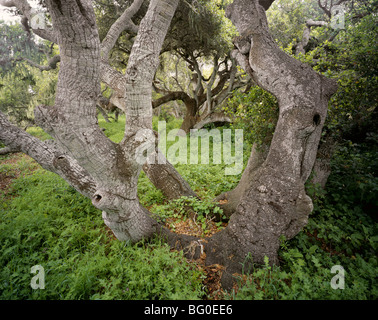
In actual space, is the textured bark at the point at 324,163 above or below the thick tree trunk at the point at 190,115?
below

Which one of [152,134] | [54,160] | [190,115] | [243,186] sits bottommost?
[243,186]

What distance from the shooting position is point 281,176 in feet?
8.72

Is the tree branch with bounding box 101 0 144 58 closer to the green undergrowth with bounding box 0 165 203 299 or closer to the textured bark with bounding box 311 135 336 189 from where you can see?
the green undergrowth with bounding box 0 165 203 299

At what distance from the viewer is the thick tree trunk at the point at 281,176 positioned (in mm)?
2598

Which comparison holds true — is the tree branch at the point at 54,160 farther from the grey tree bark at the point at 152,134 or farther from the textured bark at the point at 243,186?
the textured bark at the point at 243,186

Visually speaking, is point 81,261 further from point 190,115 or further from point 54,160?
point 190,115

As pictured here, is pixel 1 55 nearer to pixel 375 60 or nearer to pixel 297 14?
pixel 297 14

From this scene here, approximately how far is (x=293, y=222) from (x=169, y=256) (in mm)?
1843

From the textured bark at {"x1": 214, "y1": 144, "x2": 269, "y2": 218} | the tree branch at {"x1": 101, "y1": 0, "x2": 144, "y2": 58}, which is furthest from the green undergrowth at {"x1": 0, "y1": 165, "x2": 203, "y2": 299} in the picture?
the tree branch at {"x1": 101, "y1": 0, "x2": 144, "y2": 58}

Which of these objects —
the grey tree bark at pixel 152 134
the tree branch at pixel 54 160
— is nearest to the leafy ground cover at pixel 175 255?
the grey tree bark at pixel 152 134

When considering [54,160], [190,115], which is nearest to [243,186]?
[54,160]

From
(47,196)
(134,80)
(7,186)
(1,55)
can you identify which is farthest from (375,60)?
(1,55)

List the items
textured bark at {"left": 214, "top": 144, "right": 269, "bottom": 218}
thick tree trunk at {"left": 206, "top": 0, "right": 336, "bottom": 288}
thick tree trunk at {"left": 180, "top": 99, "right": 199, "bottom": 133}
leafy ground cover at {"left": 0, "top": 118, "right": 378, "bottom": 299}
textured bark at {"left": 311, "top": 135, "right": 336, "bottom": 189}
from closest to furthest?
leafy ground cover at {"left": 0, "top": 118, "right": 378, "bottom": 299}, thick tree trunk at {"left": 206, "top": 0, "right": 336, "bottom": 288}, textured bark at {"left": 311, "top": 135, "right": 336, "bottom": 189}, textured bark at {"left": 214, "top": 144, "right": 269, "bottom": 218}, thick tree trunk at {"left": 180, "top": 99, "right": 199, "bottom": 133}

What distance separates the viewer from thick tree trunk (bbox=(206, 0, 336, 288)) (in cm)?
260
